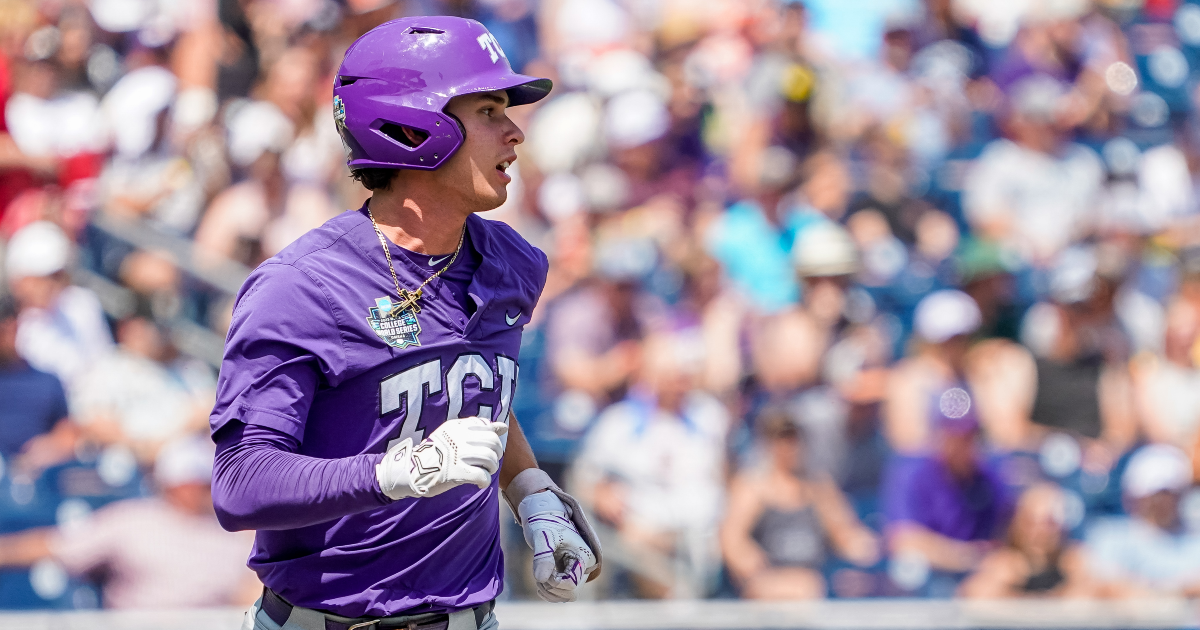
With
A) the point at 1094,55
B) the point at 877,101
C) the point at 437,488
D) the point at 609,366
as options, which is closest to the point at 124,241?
the point at 609,366

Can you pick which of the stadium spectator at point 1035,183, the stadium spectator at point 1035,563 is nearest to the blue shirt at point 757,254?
the stadium spectator at point 1035,183

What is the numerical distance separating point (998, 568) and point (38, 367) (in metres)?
4.58

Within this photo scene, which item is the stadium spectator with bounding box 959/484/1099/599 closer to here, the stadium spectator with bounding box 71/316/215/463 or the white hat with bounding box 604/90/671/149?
the white hat with bounding box 604/90/671/149

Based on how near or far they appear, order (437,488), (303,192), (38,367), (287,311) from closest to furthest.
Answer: (437,488) → (287,311) → (38,367) → (303,192)

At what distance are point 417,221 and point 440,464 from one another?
0.63 m

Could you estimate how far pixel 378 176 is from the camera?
8.66 ft

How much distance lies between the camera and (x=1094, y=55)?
820cm

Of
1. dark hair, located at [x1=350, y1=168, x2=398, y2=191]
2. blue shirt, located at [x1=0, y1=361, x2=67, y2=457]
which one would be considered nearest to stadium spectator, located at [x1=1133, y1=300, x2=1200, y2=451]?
dark hair, located at [x1=350, y1=168, x2=398, y2=191]

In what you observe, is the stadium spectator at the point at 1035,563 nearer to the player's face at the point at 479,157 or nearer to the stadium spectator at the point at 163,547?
the stadium spectator at the point at 163,547

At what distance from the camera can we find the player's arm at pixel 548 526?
2.63 m

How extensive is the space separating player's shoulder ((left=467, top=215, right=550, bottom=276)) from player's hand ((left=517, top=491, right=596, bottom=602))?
529 millimetres

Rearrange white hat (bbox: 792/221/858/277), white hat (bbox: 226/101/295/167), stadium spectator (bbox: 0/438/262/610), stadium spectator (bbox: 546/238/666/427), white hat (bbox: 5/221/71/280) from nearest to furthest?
stadium spectator (bbox: 0/438/262/610) < stadium spectator (bbox: 546/238/666/427) < white hat (bbox: 5/221/71/280) < white hat (bbox: 792/221/858/277) < white hat (bbox: 226/101/295/167)

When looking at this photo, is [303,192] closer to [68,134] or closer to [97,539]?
[68,134]

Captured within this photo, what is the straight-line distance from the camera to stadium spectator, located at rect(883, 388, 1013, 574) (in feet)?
19.0
